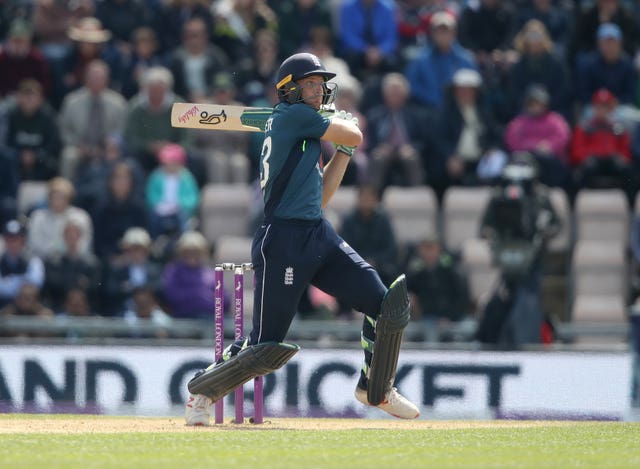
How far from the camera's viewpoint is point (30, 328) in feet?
44.6

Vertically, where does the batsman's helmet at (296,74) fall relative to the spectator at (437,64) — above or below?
below

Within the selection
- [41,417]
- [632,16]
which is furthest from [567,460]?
[632,16]

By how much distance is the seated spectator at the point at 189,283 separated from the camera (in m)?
14.5

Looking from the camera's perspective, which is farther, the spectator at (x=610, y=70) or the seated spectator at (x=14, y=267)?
the spectator at (x=610, y=70)

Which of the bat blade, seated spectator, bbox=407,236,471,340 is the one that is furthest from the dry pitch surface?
seated spectator, bbox=407,236,471,340

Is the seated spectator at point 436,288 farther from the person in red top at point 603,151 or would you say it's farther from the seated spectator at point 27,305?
the seated spectator at point 27,305

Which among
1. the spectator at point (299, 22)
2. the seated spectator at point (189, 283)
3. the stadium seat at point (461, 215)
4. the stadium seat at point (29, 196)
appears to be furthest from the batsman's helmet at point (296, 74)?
the spectator at point (299, 22)

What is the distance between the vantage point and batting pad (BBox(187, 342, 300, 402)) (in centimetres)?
884

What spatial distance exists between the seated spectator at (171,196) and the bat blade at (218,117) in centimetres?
584

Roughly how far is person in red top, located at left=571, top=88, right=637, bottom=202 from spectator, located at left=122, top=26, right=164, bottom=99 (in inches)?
201

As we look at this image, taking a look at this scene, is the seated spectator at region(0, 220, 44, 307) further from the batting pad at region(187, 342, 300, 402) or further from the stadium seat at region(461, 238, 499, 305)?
the batting pad at region(187, 342, 300, 402)

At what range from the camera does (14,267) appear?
14.5m

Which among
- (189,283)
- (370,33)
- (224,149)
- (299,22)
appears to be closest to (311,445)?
(189,283)

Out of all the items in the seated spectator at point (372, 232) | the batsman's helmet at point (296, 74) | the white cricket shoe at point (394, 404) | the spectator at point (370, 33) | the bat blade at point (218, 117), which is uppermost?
the spectator at point (370, 33)
